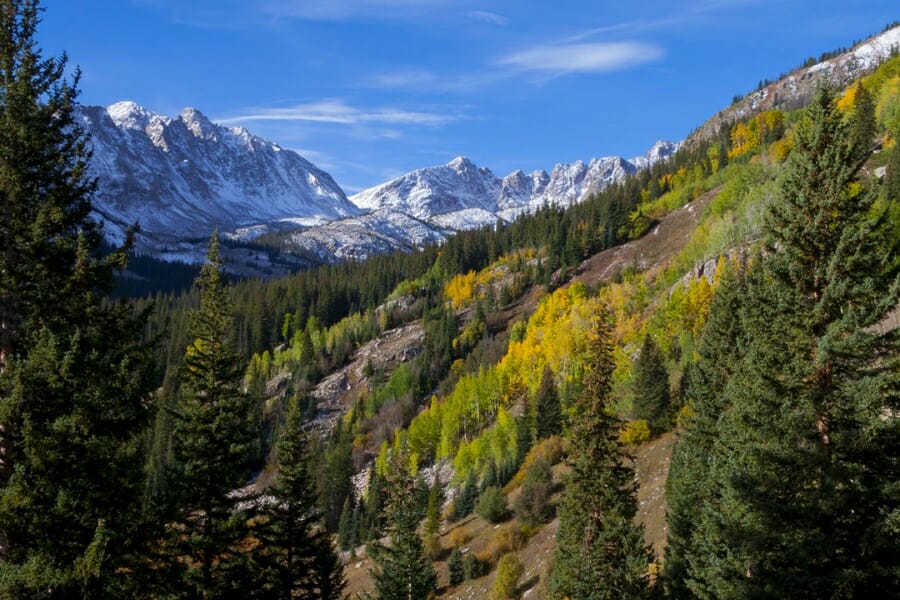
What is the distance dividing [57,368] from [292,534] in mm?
14451

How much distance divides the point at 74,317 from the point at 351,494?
3392 inches

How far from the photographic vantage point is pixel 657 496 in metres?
47.7

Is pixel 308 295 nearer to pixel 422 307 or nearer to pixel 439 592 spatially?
pixel 422 307

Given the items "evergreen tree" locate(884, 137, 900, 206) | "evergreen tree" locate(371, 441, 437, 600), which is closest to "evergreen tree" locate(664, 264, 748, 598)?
"evergreen tree" locate(371, 441, 437, 600)

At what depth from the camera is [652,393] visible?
62281 mm

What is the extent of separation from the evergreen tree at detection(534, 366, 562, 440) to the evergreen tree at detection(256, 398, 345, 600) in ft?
188

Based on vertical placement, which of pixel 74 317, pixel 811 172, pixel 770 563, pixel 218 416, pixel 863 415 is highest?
pixel 811 172

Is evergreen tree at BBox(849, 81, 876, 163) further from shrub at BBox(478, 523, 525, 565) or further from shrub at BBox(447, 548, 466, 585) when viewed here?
shrub at BBox(447, 548, 466, 585)

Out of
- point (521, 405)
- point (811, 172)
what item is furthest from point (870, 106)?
point (811, 172)

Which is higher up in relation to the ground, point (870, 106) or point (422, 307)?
point (870, 106)

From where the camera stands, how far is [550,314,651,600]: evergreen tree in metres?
21.3

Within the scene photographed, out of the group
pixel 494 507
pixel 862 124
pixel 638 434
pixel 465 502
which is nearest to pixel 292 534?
pixel 494 507

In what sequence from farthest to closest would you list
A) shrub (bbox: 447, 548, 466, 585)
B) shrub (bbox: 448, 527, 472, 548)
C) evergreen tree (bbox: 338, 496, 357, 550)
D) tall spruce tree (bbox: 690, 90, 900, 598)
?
evergreen tree (bbox: 338, 496, 357, 550), shrub (bbox: 448, 527, 472, 548), shrub (bbox: 447, 548, 466, 585), tall spruce tree (bbox: 690, 90, 900, 598)

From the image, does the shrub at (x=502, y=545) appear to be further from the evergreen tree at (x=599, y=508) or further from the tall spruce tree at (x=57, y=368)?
the tall spruce tree at (x=57, y=368)
